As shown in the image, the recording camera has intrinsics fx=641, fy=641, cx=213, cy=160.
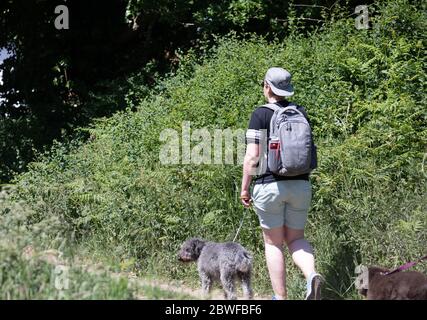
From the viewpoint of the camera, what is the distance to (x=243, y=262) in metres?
6.27

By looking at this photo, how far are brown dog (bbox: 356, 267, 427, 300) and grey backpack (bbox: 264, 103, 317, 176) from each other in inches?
42.2

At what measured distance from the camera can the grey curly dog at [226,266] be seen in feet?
20.6

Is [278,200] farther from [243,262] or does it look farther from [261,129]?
[243,262]

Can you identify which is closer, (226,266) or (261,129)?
(261,129)

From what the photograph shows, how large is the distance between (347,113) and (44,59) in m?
7.91

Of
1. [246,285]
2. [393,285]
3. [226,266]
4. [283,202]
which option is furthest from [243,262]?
[393,285]

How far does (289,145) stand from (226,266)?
1.44 m

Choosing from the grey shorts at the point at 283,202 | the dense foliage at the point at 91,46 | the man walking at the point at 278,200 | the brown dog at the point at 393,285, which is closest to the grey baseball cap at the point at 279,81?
the man walking at the point at 278,200

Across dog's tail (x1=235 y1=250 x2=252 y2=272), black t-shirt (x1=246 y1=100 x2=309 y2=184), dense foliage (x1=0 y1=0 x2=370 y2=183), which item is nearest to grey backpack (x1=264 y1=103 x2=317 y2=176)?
black t-shirt (x1=246 y1=100 x2=309 y2=184)

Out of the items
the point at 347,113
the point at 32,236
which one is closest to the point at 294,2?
the point at 347,113

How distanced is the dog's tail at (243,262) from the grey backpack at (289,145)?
1.03 metres

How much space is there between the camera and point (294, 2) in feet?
44.4

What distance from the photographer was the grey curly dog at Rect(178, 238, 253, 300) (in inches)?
248

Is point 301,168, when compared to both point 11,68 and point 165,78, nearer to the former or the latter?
point 165,78
